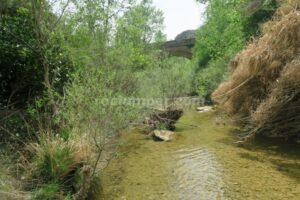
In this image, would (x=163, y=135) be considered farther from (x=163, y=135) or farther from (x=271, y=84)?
(x=271, y=84)

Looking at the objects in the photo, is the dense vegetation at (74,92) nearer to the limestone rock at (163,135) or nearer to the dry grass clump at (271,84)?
the dry grass clump at (271,84)

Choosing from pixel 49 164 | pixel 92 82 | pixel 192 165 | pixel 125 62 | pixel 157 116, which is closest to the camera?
pixel 49 164

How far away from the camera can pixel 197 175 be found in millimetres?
8453

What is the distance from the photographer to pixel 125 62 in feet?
43.0

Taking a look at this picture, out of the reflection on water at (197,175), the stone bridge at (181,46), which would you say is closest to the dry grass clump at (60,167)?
the reflection on water at (197,175)

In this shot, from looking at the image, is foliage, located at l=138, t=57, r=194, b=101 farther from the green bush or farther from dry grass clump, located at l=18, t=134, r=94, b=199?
the green bush

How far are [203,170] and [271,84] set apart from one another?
4363 millimetres

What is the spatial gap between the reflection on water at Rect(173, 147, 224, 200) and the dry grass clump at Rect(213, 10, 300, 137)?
2202mm

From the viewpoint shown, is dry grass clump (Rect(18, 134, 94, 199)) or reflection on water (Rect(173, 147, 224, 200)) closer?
dry grass clump (Rect(18, 134, 94, 199))

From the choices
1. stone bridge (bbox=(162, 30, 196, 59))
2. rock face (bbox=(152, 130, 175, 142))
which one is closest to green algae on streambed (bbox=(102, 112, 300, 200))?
rock face (bbox=(152, 130, 175, 142))

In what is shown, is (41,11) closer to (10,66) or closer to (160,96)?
(10,66)

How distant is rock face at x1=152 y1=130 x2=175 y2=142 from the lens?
12941 mm

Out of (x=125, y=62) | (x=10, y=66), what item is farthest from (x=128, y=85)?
(x=10, y=66)

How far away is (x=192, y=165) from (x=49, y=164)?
4438mm
